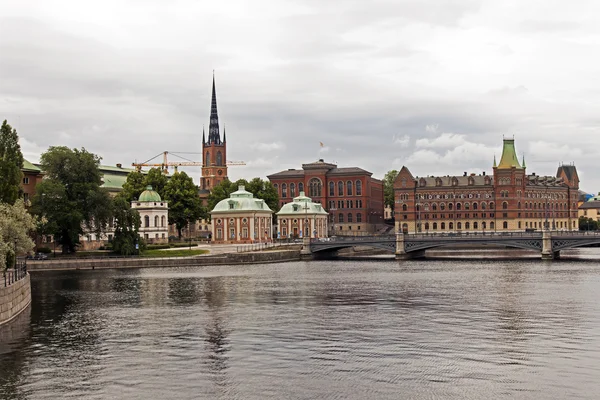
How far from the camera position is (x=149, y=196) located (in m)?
140

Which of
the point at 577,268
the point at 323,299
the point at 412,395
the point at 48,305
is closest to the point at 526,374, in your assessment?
the point at 412,395

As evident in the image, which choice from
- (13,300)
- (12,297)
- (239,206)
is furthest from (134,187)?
(12,297)

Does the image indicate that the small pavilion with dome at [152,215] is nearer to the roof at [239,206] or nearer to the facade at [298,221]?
the roof at [239,206]

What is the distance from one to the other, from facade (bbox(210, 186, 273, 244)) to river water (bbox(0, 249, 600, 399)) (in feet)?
228

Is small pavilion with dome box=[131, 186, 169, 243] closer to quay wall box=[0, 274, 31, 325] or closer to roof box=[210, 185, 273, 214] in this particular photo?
roof box=[210, 185, 273, 214]

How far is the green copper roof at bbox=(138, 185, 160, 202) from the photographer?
140m

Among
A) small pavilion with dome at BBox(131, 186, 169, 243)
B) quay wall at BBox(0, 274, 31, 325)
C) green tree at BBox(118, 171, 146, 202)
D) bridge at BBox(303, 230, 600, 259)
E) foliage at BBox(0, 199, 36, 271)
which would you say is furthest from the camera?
green tree at BBox(118, 171, 146, 202)

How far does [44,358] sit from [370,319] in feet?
68.9

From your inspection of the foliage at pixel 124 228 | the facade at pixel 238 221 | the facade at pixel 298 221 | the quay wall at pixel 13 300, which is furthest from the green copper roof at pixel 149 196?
the quay wall at pixel 13 300

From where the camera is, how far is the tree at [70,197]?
4092 inches

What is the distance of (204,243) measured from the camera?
14988 centimetres

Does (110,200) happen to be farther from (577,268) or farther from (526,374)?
(526,374)

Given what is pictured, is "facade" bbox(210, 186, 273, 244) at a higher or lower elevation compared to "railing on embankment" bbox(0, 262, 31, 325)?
higher

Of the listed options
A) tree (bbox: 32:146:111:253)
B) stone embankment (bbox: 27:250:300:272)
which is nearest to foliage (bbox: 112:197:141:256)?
tree (bbox: 32:146:111:253)
